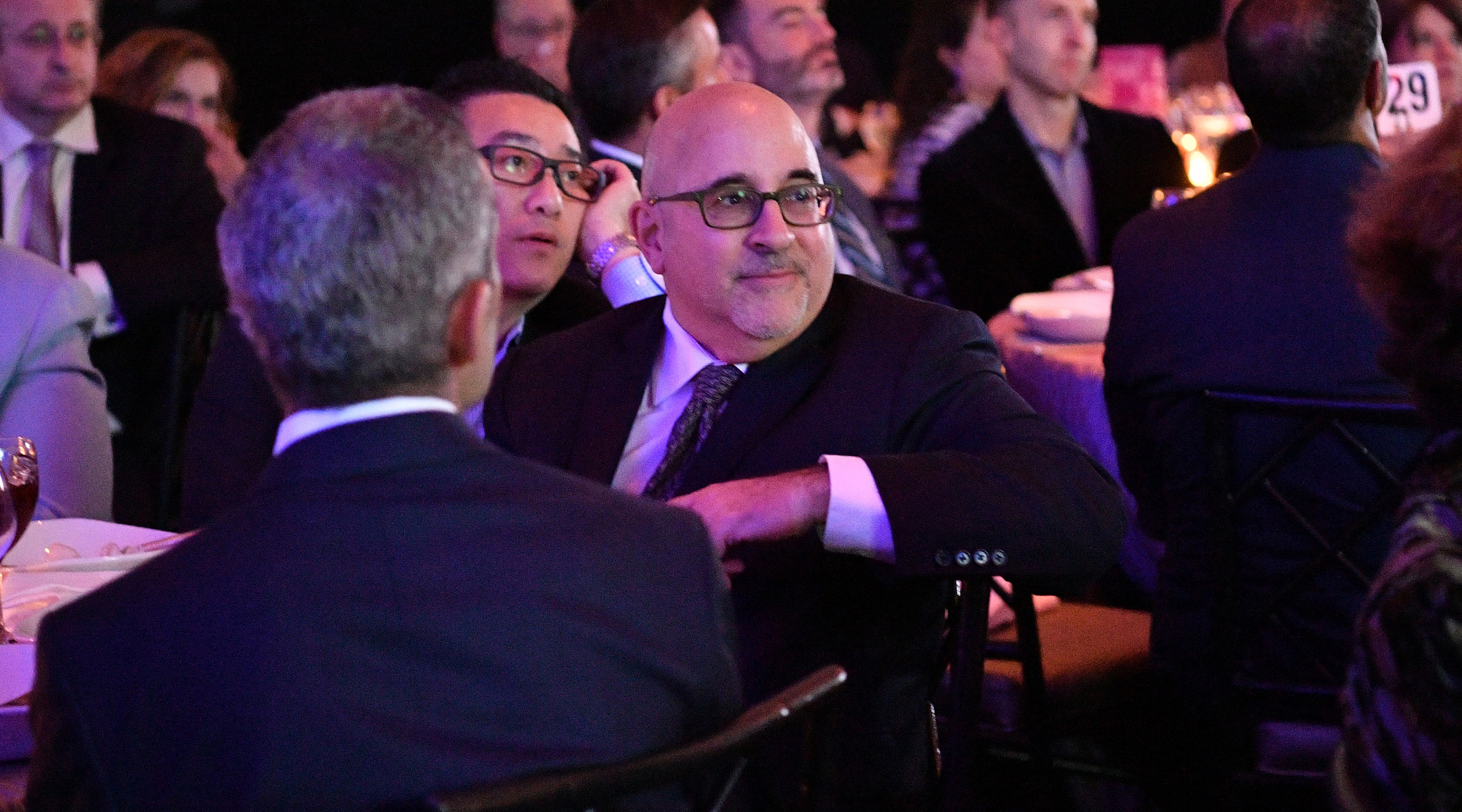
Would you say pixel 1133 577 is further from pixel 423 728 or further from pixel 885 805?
pixel 423 728

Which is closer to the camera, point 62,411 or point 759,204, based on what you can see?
point 759,204

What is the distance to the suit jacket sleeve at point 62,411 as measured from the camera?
7.37ft

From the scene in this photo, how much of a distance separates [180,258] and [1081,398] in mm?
2295

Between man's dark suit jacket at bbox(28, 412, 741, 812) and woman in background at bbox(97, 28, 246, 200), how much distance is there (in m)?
4.37

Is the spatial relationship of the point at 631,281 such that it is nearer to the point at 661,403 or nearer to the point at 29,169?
the point at 661,403

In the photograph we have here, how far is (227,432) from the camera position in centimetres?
222

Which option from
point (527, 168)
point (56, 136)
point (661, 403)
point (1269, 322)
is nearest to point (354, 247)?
point (661, 403)

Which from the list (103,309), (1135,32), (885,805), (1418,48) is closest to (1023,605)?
(885,805)

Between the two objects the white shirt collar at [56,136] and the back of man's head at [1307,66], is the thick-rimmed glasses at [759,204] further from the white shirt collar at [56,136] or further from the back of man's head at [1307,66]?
the white shirt collar at [56,136]

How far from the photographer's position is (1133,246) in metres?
2.66

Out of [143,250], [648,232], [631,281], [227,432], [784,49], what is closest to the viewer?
[648,232]

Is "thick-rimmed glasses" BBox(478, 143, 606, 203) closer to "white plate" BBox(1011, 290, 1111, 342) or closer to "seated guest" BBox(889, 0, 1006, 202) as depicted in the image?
"white plate" BBox(1011, 290, 1111, 342)

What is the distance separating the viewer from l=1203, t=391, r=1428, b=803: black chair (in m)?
2.13

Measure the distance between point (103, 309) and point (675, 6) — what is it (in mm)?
1628
